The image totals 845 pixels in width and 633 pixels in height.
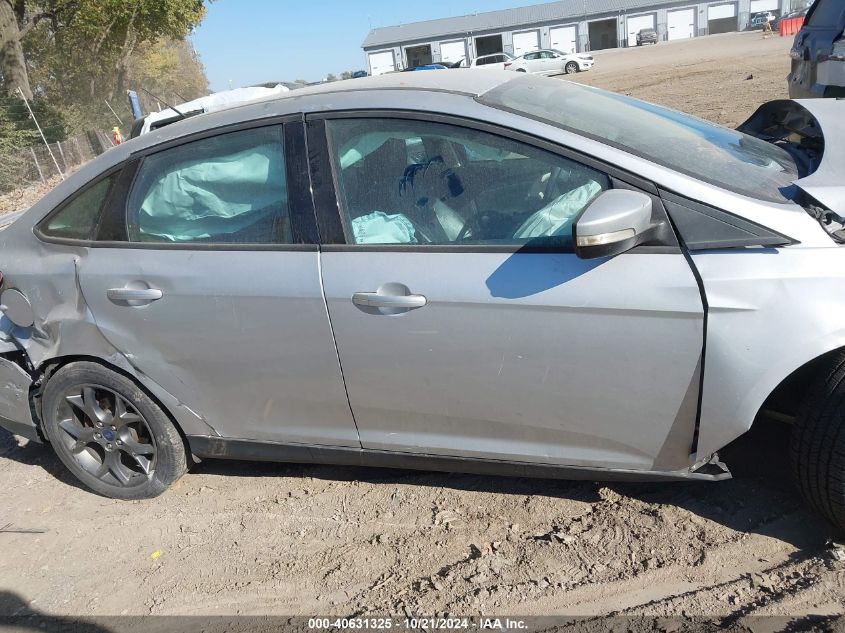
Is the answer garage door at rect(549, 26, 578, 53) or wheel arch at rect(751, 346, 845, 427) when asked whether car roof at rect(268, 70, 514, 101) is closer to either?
wheel arch at rect(751, 346, 845, 427)

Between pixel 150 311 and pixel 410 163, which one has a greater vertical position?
pixel 410 163

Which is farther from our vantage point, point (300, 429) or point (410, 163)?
point (300, 429)

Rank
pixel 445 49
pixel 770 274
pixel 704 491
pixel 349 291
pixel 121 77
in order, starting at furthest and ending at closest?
pixel 445 49, pixel 121 77, pixel 704 491, pixel 349 291, pixel 770 274

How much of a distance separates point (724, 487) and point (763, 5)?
73758 millimetres

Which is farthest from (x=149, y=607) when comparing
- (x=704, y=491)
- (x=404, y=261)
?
A: (x=704, y=491)

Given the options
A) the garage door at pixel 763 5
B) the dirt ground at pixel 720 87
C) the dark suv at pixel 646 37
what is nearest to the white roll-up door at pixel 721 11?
the garage door at pixel 763 5

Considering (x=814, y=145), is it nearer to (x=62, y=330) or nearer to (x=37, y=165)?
(x=62, y=330)

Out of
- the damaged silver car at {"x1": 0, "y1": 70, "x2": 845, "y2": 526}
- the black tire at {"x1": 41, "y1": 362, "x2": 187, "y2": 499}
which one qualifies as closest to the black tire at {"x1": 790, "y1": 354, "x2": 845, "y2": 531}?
the damaged silver car at {"x1": 0, "y1": 70, "x2": 845, "y2": 526}

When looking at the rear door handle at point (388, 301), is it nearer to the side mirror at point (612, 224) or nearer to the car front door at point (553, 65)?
the side mirror at point (612, 224)

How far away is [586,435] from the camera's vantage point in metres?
2.47

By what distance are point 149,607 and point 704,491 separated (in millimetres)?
2208

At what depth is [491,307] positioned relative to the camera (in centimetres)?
238

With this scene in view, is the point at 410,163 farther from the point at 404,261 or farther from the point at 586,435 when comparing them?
the point at 586,435

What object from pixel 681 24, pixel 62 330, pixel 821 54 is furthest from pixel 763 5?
pixel 62 330
